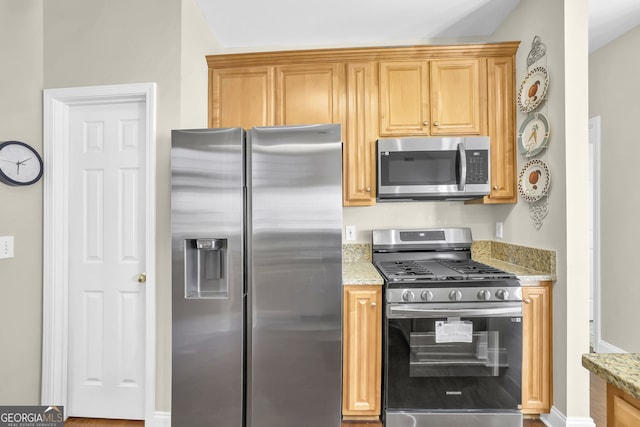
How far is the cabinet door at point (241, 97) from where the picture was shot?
2393 mm

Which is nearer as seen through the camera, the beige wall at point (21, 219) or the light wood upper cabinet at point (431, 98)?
the beige wall at point (21, 219)

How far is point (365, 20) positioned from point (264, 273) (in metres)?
2.05

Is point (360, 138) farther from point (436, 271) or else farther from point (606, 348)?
point (606, 348)

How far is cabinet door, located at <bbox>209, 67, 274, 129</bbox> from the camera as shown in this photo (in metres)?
2.39

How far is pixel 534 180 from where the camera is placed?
2105 millimetres

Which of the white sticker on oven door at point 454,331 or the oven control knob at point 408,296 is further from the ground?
the oven control knob at point 408,296

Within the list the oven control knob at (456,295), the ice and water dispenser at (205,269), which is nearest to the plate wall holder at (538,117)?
the oven control knob at (456,295)

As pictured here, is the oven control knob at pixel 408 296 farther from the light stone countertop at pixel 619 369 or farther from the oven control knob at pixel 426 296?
the light stone countertop at pixel 619 369

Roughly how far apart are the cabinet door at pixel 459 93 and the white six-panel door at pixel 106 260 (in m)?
2.13

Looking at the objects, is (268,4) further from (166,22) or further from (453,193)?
(453,193)

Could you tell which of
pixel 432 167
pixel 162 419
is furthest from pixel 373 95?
pixel 162 419

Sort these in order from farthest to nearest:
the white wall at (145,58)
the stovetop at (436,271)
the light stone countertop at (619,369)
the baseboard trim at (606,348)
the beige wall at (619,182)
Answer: the baseboard trim at (606,348)
the beige wall at (619,182)
the white wall at (145,58)
the stovetop at (436,271)
the light stone countertop at (619,369)

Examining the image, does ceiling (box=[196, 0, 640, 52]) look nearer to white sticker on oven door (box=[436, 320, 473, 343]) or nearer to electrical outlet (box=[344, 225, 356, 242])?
electrical outlet (box=[344, 225, 356, 242])

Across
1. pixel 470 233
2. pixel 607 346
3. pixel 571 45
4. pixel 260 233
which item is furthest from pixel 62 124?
pixel 607 346
